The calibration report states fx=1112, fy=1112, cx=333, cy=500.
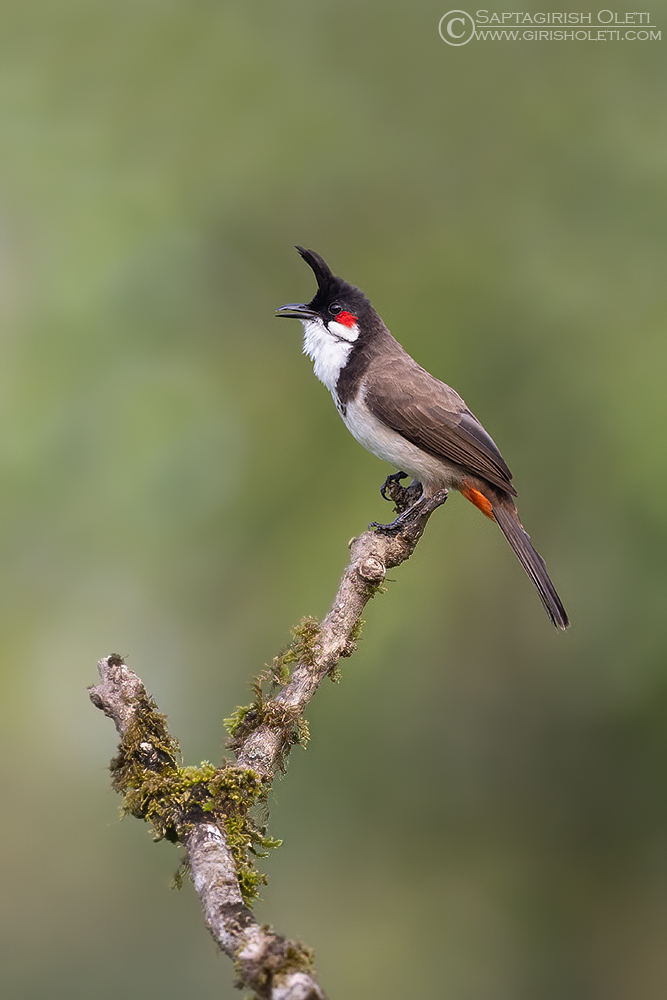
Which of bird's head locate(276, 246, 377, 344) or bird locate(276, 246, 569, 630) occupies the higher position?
bird's head locate(276, 246, 377, 344)

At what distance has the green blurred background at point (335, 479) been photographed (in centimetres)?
538

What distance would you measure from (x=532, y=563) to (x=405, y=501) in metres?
0.60

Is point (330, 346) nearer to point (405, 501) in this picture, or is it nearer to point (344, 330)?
point (344, 330)

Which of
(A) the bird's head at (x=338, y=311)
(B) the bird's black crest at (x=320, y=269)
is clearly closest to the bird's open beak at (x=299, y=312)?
(A) the bird's head at (x=338, y=311)

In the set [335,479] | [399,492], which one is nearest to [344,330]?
[399,492]

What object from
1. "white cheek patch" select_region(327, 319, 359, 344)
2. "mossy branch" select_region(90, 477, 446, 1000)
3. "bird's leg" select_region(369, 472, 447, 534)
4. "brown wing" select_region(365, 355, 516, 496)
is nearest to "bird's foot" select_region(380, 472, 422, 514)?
"bird's leg" select_region(369, 472, 447, 534)

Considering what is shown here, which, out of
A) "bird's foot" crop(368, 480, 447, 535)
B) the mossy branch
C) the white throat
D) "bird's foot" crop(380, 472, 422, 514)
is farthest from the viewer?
the white throat

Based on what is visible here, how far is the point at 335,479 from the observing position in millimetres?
5598

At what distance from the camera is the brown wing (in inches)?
177

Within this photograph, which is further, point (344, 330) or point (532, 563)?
point (344, 330)

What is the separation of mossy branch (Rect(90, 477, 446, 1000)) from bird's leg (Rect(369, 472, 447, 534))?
0.60 metres

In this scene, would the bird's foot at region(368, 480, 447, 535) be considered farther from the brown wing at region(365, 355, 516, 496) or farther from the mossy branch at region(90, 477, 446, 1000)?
the mossy branch at region(90, 477, 446, 1000)

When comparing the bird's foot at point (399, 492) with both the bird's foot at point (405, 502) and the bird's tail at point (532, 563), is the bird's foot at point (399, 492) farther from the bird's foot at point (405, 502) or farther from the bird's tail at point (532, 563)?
the bird's tail at point (532, 563)

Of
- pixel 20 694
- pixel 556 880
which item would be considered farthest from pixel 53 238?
pixel 556 880
